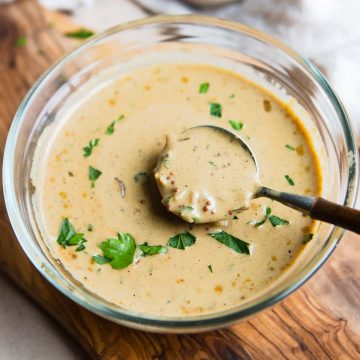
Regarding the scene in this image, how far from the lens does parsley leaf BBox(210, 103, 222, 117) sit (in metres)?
3.08

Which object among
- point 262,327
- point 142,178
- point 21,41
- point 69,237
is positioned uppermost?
point 21,41

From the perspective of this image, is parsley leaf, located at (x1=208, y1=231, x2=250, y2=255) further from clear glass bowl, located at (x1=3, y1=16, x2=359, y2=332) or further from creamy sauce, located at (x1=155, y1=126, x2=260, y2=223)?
clear glass bowl, located at (x1=3, y1=16, x2=359, y2=332)

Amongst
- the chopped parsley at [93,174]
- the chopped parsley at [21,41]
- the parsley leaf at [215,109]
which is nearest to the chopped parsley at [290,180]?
the parsley leaf at [215,109]

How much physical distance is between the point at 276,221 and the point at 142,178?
0.61 meters

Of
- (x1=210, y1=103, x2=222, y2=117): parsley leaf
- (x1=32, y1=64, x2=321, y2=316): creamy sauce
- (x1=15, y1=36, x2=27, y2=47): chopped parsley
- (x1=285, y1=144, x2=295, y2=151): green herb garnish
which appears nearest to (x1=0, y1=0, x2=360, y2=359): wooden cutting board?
(x1=32, y1=64, x2=321, y2=316): creamy sauce

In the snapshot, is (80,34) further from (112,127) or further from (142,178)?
(142,178)

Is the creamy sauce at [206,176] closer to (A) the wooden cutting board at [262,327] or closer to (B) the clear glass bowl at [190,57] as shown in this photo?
(B) the clear glass bowl at [190,57]

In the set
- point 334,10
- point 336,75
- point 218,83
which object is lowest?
point 218,83

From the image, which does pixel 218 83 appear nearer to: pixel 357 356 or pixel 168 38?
pixel 168 38

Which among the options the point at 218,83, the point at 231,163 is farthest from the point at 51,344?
the point at 218,83

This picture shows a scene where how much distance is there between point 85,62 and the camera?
3.35 metres

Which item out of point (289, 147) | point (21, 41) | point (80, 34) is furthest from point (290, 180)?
point (21, 41)

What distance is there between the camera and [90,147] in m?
3.05

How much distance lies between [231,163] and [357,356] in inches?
37.2
